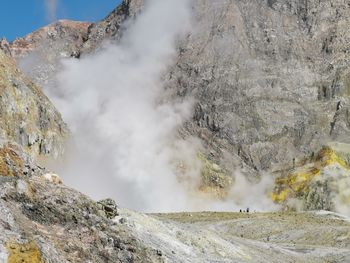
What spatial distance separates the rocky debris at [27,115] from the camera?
407 feet

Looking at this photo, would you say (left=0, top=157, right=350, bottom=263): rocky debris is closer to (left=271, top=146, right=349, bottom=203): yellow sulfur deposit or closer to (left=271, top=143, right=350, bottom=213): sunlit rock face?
(left=271, top=143, right=350, bottom=213): sunlit rock face

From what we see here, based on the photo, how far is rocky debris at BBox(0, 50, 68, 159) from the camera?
124 metres

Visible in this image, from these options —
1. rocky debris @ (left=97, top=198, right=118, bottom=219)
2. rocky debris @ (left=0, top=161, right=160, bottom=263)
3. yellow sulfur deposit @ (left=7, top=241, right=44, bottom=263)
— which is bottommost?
yellow sulfur deposit @ (left=7, top=241, right=44, bottom=263)

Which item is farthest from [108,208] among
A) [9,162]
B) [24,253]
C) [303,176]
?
[303,176]

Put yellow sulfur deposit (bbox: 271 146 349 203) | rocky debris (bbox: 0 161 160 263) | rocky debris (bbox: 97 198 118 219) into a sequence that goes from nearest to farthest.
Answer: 1. rocky debris (bbox: 0 161 160 263)
2. rocky debris (bbox: 97 198 118 219)
3. yellow sulfur deposit (bbox: 271 146 349 203)

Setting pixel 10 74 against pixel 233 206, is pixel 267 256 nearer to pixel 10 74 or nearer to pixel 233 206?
pixel 10 74

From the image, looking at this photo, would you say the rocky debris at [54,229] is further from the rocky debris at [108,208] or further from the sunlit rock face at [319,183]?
the sunlit rock face at [319,183]

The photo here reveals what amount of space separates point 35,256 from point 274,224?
74.2 metres

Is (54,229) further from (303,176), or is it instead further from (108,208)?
(303,176)

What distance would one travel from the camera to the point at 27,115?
132875 millimetres

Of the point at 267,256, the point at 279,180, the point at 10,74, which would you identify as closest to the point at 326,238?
the point at 267,256

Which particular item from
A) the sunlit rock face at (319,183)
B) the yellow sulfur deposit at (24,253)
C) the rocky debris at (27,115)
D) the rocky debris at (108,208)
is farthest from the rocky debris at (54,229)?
the sunlit rock face at (319,183)

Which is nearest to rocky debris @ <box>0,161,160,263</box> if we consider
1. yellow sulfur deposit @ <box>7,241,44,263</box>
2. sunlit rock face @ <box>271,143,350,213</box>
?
yellow sulfur deposit @ <box>7,241,44,263</box>

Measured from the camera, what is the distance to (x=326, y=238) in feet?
255
